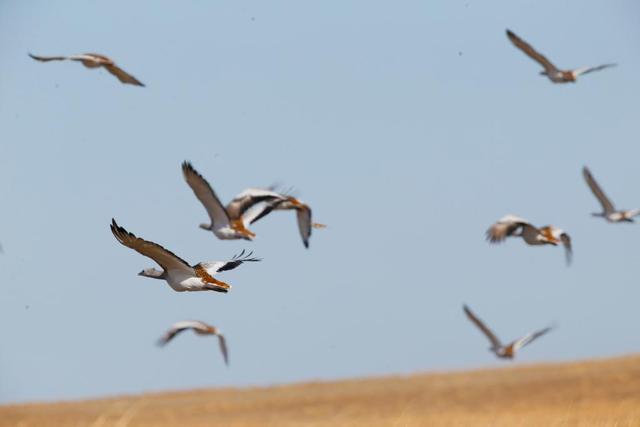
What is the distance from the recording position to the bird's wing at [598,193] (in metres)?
21.7

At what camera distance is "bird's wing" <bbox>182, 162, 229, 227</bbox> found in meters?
15.2

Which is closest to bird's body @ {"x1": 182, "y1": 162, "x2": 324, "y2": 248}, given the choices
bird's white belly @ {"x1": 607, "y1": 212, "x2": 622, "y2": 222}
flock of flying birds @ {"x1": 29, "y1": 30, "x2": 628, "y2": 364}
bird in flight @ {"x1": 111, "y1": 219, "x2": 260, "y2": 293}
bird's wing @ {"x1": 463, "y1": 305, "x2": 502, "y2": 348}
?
flock of flying birds @ {"x1": 29, "y1": 30, "x2": 628, "y2": 364}

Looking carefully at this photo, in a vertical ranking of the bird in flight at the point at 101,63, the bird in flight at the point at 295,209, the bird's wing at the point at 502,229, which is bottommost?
the bird's wing at the point at 502,229

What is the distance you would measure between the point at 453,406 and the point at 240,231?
41.0 ft

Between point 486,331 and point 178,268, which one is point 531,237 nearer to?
point 486,331

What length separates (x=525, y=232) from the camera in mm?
17625

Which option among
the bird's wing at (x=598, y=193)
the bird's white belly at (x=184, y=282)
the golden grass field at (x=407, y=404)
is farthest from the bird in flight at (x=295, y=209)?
the bird's wing at (x=598, y=193)

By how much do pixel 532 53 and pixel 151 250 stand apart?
913cm

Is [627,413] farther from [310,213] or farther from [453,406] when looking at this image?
[453,406]

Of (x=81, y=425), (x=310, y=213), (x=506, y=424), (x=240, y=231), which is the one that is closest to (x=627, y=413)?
(x=506, y=424)

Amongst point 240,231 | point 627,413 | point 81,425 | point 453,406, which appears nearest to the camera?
point 240,231

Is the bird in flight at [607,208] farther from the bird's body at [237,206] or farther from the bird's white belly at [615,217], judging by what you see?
the bird's body at [237,206]

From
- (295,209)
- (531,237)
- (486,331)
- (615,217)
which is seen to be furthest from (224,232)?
(615,217)

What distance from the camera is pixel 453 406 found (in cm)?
2734
